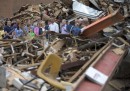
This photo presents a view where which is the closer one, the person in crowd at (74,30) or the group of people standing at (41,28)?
the person in crowd at (74,30)

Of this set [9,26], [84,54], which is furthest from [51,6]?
[84,54]

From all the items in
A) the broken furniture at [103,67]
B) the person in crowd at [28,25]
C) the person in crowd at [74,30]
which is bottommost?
the person in crowd at [28,25]

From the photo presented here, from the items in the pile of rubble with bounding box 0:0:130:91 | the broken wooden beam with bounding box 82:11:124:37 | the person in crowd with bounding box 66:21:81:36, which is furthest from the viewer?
the person in crowd with bounding box 66:21:81:36

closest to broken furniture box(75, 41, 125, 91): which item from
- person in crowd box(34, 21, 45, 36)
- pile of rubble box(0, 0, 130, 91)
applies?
pile of rubble box(0, 0, 130, 91)

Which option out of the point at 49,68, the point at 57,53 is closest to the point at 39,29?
the point at 57,53

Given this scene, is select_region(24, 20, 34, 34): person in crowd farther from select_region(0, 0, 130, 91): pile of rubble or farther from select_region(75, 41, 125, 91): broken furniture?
select_region(75, 41, 125, 91): broken furniture

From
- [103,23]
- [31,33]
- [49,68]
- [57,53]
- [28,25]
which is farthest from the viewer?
[28,25]

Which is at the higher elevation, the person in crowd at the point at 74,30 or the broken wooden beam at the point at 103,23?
the broken wooden beam at the point at 103,23

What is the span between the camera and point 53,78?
261 inches

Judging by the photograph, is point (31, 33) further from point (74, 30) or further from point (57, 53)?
point (57, 53)

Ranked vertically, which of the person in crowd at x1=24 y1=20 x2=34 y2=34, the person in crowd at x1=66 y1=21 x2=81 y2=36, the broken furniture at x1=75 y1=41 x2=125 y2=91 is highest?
the broken furniture at x1=75 y1=41 x2=125 y2=91

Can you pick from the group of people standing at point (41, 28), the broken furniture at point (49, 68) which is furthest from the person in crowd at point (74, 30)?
the broken furniture at point (49, 68)

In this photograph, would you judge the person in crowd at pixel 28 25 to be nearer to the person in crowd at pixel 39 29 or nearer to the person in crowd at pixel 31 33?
the person in crowd at pixel 31 33

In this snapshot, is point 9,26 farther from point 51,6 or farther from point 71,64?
point 71,64
